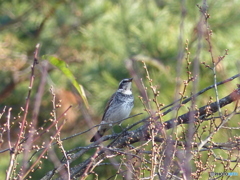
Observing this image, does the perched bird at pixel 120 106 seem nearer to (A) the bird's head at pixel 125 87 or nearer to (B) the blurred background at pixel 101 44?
(A) the bird's head at pixel 125 87

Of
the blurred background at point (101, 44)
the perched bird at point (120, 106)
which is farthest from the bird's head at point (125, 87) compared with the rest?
the blurred background at point (101, 44)

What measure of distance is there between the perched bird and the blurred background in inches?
8.8

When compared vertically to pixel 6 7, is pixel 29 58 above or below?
below

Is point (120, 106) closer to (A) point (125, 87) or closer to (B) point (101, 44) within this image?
(A) point (125, 87)

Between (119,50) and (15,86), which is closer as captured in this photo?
(119,50)

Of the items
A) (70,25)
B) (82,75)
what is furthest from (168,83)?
(70,25)

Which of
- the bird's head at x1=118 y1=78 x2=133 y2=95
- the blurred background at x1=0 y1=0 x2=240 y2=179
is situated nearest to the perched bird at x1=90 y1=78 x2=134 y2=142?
the bird's head at x1=118 y1=78 x2=133 y2=95

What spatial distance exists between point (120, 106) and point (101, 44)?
2.08 m

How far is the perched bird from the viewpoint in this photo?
5.32 metres

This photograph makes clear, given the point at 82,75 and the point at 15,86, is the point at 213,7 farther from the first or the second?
the point at 15,86

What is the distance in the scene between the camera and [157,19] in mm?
6926

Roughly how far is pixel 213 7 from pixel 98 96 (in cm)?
192

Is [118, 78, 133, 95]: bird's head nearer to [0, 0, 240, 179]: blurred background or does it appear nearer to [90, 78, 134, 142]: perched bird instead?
[90, 78, 134, 142]: perched bird

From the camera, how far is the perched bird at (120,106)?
17.5 ft
